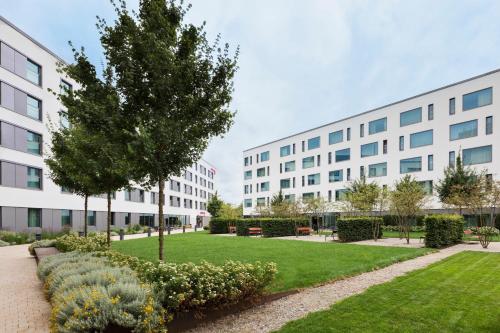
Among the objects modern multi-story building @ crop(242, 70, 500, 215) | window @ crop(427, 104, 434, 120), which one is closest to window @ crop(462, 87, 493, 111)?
modern multi-story building @ crop(242, 70, 500, 215)

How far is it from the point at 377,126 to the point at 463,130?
1107 cm

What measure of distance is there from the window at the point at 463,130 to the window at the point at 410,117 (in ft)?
13.7

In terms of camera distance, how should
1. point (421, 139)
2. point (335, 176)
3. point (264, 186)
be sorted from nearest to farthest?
point (421, 139), point (335, 176), point (264, 186)

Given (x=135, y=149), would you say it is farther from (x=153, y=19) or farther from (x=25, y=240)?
(x=25, y=240)

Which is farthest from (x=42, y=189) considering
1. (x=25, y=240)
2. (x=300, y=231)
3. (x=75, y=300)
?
Result: (x=75, y=300)

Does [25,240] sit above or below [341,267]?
below

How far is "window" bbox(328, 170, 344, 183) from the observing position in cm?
4959

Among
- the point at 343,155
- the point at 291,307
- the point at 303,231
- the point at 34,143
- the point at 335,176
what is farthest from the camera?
the point at 335,176

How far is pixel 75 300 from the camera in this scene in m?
5.02

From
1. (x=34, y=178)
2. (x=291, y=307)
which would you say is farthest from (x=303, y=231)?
(x=34, y=178)

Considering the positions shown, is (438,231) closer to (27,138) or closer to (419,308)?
(419,308)

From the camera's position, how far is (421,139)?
39.2 meters

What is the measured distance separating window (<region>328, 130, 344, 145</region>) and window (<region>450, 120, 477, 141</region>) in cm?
1612

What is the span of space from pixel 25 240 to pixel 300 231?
23441 mm
